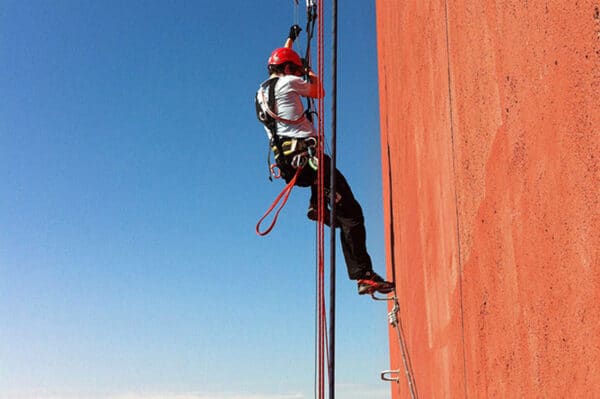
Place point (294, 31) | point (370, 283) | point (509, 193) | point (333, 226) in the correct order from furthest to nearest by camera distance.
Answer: point (294, 31), point (370, 283), point (333, 226), point (509, 193)

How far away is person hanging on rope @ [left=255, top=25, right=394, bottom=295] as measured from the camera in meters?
4.54

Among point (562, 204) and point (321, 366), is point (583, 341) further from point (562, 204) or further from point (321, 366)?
point (321, 366)

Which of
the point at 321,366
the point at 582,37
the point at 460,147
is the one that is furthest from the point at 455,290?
the point at 582,37

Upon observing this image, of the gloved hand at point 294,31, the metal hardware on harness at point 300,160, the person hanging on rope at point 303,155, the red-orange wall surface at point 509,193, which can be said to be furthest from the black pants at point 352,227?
the gloved hand at point 294,31

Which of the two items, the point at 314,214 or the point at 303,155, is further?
the point at 314,214

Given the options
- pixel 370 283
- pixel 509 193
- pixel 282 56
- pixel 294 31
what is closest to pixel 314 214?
pixel 370 283

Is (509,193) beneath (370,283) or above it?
above

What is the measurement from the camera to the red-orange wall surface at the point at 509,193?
5.69ft

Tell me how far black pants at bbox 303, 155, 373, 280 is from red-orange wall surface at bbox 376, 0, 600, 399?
1.78ft

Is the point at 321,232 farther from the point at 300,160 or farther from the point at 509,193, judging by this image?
the point at 509,193

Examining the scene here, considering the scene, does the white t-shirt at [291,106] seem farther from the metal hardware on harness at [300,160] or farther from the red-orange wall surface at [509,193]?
the red-orange wall surface at [509,193]

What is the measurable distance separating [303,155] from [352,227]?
567 mm

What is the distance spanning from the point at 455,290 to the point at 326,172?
145 centimetres

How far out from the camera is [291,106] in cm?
458
